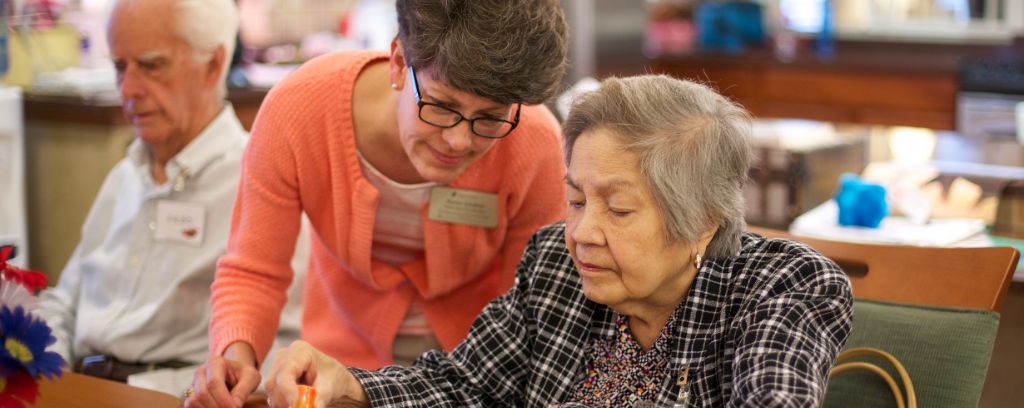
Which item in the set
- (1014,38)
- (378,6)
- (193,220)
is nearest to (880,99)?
(1014,38)

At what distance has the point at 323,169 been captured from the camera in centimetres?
208

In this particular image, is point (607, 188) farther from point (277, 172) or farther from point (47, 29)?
point (47, 29)

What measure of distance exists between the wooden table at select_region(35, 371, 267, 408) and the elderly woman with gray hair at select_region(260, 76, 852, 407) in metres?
0.20

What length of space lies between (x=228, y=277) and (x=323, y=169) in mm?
261

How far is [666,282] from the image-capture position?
5.43ft

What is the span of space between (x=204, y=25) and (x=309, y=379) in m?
1.16

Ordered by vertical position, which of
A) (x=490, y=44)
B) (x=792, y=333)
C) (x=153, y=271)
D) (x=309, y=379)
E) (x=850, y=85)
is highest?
(x=490, y=44)

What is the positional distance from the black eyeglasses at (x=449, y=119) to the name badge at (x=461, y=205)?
30 centimetres

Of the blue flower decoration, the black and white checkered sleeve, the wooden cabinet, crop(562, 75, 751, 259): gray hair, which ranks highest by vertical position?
crop(562, 75, 751, 259): gray hair

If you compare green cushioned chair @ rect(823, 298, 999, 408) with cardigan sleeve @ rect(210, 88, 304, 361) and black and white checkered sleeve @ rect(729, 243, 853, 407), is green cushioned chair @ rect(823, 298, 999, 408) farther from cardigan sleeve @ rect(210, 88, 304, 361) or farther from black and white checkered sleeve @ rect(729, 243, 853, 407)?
cardigan sleeve @ rect(210, 88, 304, 361)

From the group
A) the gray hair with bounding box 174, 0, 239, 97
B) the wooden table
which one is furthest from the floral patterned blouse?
the gray hair with bounding box 174, 0, 239, 97

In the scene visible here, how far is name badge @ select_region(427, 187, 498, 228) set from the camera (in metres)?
2.09

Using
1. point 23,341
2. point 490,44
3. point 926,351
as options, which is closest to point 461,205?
point 490,44

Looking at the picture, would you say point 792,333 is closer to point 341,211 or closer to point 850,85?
point 341,211
